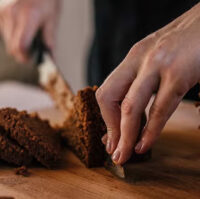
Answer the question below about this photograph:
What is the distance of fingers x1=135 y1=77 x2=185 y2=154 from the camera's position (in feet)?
3.51

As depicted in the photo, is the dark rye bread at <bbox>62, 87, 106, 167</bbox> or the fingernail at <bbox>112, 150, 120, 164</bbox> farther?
the dark rye bread at <bbox>62, 87, 106, 167</bbox>

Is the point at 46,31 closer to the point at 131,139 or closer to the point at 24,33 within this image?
the point at 24,33

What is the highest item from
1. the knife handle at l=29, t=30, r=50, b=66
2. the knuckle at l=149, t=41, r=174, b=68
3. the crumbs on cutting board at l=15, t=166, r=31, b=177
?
the knuckle at l=149, t=41, r=174, b=68

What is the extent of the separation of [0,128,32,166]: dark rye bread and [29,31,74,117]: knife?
0.51 metres

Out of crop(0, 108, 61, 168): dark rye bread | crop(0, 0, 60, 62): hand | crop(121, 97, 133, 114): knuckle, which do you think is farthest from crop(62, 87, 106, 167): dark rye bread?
crop(0, 0, 60, 62): hand

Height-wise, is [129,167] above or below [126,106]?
below

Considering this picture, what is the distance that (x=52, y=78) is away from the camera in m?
2.16

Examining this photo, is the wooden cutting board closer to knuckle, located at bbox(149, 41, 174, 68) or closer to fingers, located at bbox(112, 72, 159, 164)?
fingers, located at bbox(112, 72, 159, 164)

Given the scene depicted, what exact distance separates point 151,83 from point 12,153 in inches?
23.6

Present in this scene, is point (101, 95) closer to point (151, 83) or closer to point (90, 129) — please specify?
point (151, 83)

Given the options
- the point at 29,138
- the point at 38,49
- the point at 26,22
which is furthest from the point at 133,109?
the point at 26,22

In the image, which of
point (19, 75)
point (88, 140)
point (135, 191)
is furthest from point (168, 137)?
point (19, 75)

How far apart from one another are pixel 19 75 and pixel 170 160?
3808mm

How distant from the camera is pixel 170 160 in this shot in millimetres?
1519
